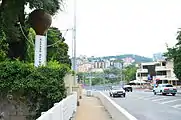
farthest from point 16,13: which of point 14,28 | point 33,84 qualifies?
point 33,84

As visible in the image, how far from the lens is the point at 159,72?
336 feet

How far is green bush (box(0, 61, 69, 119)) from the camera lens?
15938mm

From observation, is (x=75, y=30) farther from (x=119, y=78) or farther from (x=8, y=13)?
(x=119, y=78)

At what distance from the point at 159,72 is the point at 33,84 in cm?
8945

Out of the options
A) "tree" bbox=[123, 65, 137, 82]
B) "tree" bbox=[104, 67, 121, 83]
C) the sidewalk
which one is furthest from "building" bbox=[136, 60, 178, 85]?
the sidewalk

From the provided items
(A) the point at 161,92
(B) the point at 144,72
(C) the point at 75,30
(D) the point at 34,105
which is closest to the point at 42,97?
(D) the point at 34,105

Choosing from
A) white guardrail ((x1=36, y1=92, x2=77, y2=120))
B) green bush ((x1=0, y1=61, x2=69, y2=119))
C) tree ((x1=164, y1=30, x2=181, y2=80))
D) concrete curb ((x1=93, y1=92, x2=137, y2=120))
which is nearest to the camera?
white guardrail ((x1=36, y1=92, x2=77, y2=120))

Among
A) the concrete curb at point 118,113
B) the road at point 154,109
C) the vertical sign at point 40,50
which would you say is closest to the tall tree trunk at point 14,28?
the vertical sign at point 40,50

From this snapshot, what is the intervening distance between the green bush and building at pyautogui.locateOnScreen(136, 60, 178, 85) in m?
75.4

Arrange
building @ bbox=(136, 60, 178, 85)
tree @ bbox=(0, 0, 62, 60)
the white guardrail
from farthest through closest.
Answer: building @ bbox=(136, 60, 178, 85) → tree @ bbox=(0, 0, 62, 60) → the white guardrail

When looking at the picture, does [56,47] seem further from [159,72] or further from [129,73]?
[129,73]

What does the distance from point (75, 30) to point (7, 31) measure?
16370mm

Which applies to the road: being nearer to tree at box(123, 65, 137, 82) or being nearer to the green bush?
the green bush

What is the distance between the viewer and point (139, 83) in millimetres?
104000
